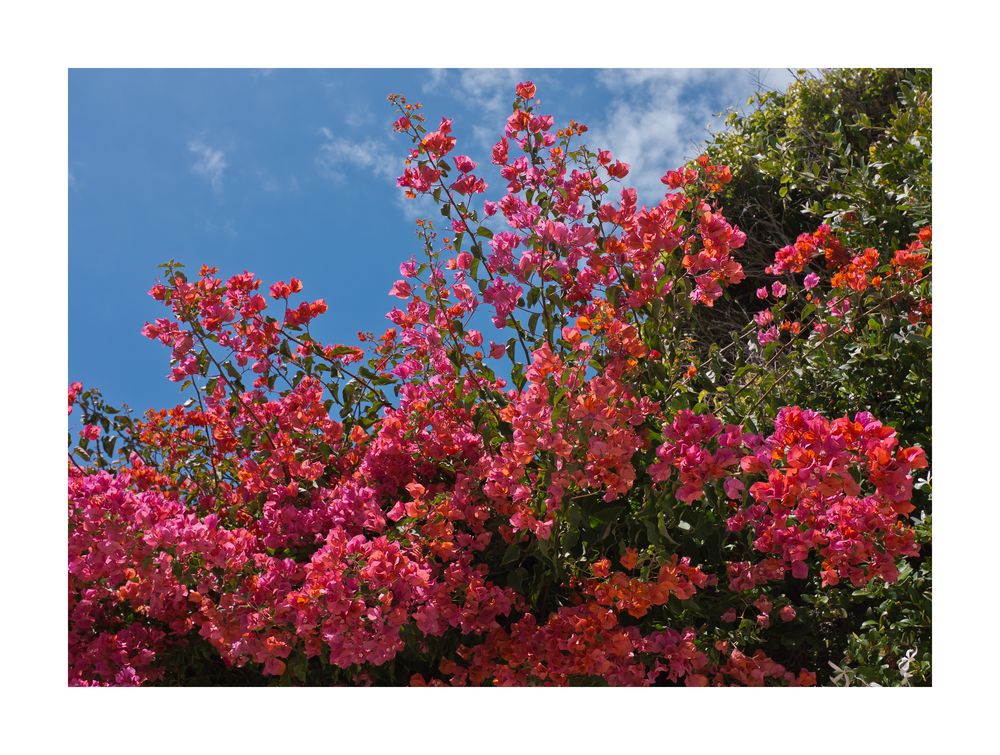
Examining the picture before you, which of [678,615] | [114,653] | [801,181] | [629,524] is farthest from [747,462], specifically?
[801,181]

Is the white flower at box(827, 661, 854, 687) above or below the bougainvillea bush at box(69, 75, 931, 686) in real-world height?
below

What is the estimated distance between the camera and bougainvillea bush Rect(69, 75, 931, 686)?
6.17 feet

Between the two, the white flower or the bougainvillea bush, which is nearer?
the bougainvillea bush

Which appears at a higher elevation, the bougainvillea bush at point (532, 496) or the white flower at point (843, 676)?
the bougainvillea bush at point (532, 496)

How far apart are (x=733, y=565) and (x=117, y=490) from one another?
1679 millimetres

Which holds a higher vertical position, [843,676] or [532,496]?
[532,496]

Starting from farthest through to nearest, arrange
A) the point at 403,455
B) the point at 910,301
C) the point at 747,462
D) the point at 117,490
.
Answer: the point at 910,301 → the point at 403,455 → the point at 117,490 → the point at 747,462

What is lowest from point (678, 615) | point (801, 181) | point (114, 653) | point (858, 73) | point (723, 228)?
point (114, 653)

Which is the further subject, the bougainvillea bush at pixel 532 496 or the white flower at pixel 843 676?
the white flower at pixel 843 676

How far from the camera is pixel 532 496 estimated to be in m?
2.11

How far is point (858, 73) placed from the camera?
486cm

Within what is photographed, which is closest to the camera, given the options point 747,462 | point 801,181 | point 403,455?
point 747,462

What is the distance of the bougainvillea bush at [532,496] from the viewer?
188 cm

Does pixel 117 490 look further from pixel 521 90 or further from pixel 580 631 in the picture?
pixel 521 90
